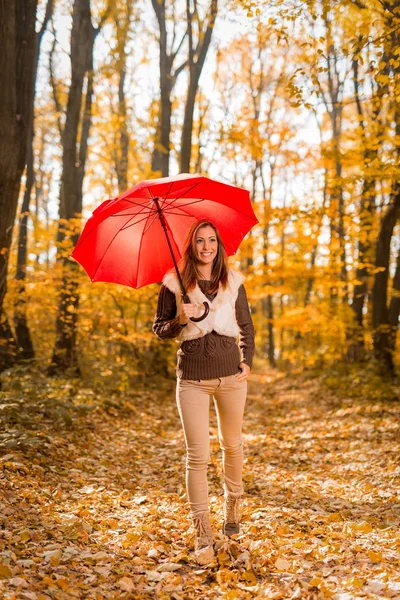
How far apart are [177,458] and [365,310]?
9.91 metres

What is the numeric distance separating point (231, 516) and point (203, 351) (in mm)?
1341

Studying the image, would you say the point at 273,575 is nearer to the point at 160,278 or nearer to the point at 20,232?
the point at 160,278

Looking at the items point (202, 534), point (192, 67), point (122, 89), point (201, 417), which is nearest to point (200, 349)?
point (201, 417)

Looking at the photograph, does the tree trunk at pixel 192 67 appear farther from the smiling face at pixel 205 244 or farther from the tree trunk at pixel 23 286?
the smiling face at pixel 205 244

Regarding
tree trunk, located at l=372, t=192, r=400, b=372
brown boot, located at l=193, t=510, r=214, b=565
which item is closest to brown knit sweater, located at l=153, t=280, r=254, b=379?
brown boot, located at l=193, t=510, r=214, b=565

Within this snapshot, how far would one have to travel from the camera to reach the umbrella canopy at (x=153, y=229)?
3701 millimetres

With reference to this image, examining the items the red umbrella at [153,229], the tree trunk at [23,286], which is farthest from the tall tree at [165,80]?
the red umbrella at [153,229]

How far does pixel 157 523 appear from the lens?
4273 millimetres

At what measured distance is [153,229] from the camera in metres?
3.95

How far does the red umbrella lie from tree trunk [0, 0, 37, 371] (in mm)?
2305

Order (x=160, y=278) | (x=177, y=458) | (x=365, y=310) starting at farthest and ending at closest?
(x=365, y=310) < (x=177, y=458) < (x=160, y=278)

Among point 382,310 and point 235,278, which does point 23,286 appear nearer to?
point 235,278

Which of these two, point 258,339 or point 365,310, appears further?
point 258,339

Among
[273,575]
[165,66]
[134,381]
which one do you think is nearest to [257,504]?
[273,575]
